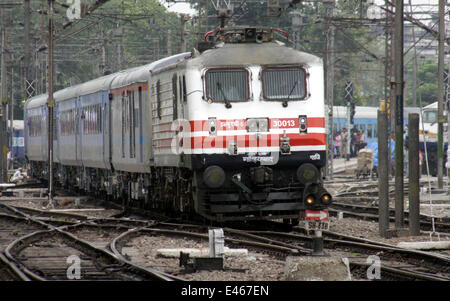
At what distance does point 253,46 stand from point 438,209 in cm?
868

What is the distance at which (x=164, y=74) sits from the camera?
17.2 metres

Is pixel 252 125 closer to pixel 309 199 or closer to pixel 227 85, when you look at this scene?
pixel 227 85

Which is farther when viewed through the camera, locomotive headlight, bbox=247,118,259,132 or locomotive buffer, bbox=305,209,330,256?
locomotive headlight, bbox=247,118,259,132

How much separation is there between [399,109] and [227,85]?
10.0ft

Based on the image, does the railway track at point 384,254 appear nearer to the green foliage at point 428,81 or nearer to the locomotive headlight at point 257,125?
the locomotive headlight at point 257,125

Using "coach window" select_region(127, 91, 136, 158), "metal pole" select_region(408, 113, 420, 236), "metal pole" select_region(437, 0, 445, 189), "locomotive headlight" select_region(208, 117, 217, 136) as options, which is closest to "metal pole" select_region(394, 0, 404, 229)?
"metal pole" select_region(408, 113, 420, 236)

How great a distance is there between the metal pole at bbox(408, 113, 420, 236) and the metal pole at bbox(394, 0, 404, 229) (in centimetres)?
47

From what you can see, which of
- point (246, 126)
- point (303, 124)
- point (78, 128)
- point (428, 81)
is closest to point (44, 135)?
point (78, 128)

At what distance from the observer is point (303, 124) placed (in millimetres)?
15422

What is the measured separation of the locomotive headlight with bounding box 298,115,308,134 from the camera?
15406mm

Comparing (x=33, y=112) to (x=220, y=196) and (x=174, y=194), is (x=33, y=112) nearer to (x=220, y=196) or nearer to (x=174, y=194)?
(x=174, y=194)

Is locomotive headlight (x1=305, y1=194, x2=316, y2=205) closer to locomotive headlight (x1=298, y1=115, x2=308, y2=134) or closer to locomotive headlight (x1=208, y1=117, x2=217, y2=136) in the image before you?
locomotive headlight (x1=208, y1=117, x2=217, y2=136)

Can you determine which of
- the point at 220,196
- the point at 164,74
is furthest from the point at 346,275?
the point at 164,74

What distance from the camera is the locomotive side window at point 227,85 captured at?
1535 cm
